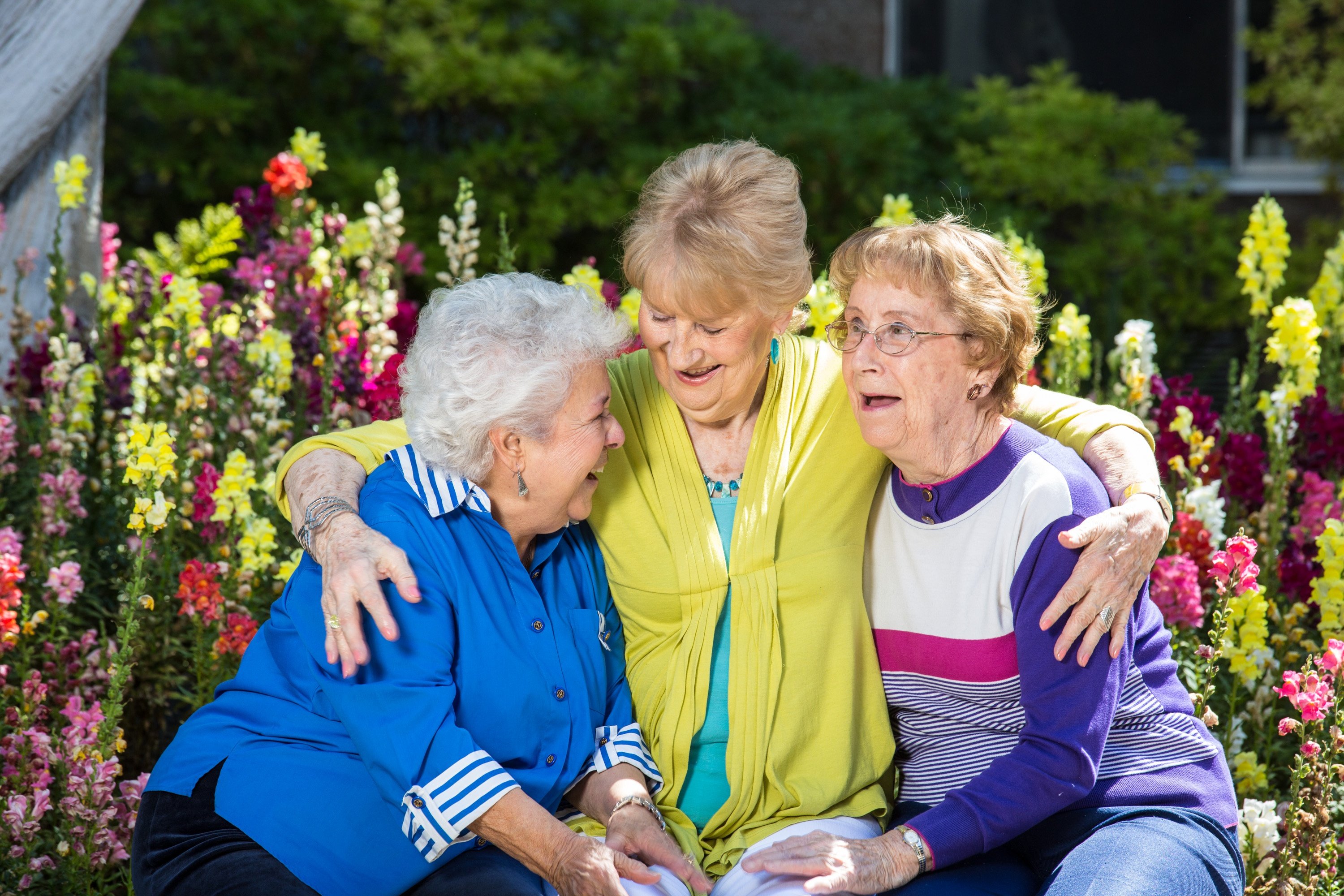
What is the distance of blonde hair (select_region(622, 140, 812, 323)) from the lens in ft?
7.49

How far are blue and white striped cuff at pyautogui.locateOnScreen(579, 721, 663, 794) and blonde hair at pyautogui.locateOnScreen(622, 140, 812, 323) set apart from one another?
0.82m

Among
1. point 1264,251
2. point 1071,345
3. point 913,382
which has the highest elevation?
point 1264,251

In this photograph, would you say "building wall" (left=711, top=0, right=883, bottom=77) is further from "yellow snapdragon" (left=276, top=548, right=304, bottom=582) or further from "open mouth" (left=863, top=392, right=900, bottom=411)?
"open mouth" (left=863, top=392, right=900, bottom=411)

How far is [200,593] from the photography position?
281 cm

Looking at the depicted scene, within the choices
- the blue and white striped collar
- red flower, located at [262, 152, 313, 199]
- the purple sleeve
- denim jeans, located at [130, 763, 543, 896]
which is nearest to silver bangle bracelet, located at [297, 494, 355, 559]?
the blue and white striped collar

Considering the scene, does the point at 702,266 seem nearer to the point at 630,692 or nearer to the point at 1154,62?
the point at 630,692

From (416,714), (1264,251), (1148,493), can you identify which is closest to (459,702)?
(416,714)

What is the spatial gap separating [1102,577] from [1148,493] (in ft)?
0.85

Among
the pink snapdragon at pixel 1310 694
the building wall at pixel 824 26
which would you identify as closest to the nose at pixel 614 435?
the pink snapdragon at pixel 1310 694

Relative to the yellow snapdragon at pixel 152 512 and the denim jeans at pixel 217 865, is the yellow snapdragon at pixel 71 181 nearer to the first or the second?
the yellow snapdragon at pixel 152 512

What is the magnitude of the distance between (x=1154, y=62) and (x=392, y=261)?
5730 mm

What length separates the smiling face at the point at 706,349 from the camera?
2336 millimetres

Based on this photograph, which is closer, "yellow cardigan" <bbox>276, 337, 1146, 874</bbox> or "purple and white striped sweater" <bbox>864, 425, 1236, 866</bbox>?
"purple and white striped sweater" <bbox>864, 425, 1236, 866</bbox>

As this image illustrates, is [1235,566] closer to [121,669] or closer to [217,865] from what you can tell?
[217,865]
